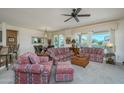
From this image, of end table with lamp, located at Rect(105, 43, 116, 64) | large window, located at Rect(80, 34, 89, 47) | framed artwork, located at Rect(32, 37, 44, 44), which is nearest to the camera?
end table with lamp, located at Rect(105, 43, 116, 64)

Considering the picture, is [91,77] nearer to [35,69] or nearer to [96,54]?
[35,69]

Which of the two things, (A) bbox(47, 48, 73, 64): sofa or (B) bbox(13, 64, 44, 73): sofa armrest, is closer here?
(B) bbox(13, 64, 44, 73): sofa armrest

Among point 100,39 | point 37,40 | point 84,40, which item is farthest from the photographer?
point 37,40

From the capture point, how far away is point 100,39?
6.77 metres

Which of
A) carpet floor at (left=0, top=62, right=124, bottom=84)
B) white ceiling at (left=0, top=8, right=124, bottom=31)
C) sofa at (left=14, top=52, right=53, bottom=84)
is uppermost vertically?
white ceiling at (left=0, top=8, right=124, bottom=31)

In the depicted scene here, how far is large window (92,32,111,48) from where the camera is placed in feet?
21.2

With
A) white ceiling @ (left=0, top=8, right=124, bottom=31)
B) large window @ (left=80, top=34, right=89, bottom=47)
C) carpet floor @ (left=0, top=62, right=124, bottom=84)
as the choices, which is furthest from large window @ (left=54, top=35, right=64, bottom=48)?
carpet floor @ (left=0, top=62, right=124, bottom=84)

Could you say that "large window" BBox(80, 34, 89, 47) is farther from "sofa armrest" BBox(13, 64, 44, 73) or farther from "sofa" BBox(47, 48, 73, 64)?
"sofa armrest" BBox(13, 64, 44, 73)

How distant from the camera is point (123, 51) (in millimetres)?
5613

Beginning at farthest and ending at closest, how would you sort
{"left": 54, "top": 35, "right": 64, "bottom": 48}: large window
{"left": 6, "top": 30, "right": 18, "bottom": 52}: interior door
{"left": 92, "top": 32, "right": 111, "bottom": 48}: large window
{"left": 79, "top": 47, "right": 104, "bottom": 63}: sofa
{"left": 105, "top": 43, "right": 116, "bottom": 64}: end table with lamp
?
{"left": 54, "top": 35, "right": 64, "bottom": 48}: large window
{"left": 6, "top": 30, "right": 18, "bottom": 52}: interior door
{"left": 92, "top": 32, "right": 111, "bottom": 48}: large window
{"left": 79, "top": 47, "right": 104, "bottom": 63}: sofa
{"left": 105, "top": 43, "right": 116, "bottom": 64}: end table with lamp

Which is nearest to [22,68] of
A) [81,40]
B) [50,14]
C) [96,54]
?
[50,14]

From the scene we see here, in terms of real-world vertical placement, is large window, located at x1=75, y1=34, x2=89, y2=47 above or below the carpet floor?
above
